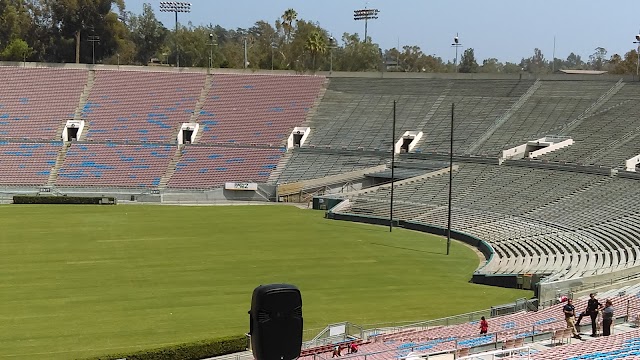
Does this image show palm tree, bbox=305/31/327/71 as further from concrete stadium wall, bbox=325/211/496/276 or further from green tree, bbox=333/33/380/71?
concrete stadium wall, bbox=325/211/496/276

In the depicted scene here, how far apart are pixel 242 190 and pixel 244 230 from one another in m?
18.8

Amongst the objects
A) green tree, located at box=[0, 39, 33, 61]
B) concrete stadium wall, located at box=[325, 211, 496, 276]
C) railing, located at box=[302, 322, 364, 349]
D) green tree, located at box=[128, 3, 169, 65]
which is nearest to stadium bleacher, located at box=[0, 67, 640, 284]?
concrete stadium wall, located at box=[325, 211, 496, 276]

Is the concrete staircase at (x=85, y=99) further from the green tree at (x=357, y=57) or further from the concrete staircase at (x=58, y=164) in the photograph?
the green tree at (x=357, y=57)

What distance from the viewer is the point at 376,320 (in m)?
30.1

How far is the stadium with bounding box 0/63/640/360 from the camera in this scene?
29.7 metres

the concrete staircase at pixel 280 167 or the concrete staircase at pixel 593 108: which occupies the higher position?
the concrete staircase at pixel 593 108

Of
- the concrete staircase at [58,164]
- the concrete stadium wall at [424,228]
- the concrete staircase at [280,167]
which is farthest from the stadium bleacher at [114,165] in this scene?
the concrete stadium wall at [424,228]

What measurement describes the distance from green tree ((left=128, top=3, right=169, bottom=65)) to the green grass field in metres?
88.9

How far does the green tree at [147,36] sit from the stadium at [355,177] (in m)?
56.3

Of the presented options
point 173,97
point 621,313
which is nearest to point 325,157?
point 173,97

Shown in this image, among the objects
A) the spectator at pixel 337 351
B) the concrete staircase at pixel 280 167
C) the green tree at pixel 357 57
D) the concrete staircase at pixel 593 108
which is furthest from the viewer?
the green tree at pixel 357 57

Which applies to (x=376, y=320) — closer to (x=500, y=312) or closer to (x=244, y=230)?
(x=500, y=312)

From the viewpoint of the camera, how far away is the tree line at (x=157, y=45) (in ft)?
366

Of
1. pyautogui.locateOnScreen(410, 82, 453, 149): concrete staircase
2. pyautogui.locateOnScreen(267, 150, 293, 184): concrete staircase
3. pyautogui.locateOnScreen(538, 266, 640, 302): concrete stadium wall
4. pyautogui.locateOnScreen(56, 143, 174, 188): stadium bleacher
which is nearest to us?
pyautogui.locateOnScreen(538, 266, 640, 302): concrete stadium wall
